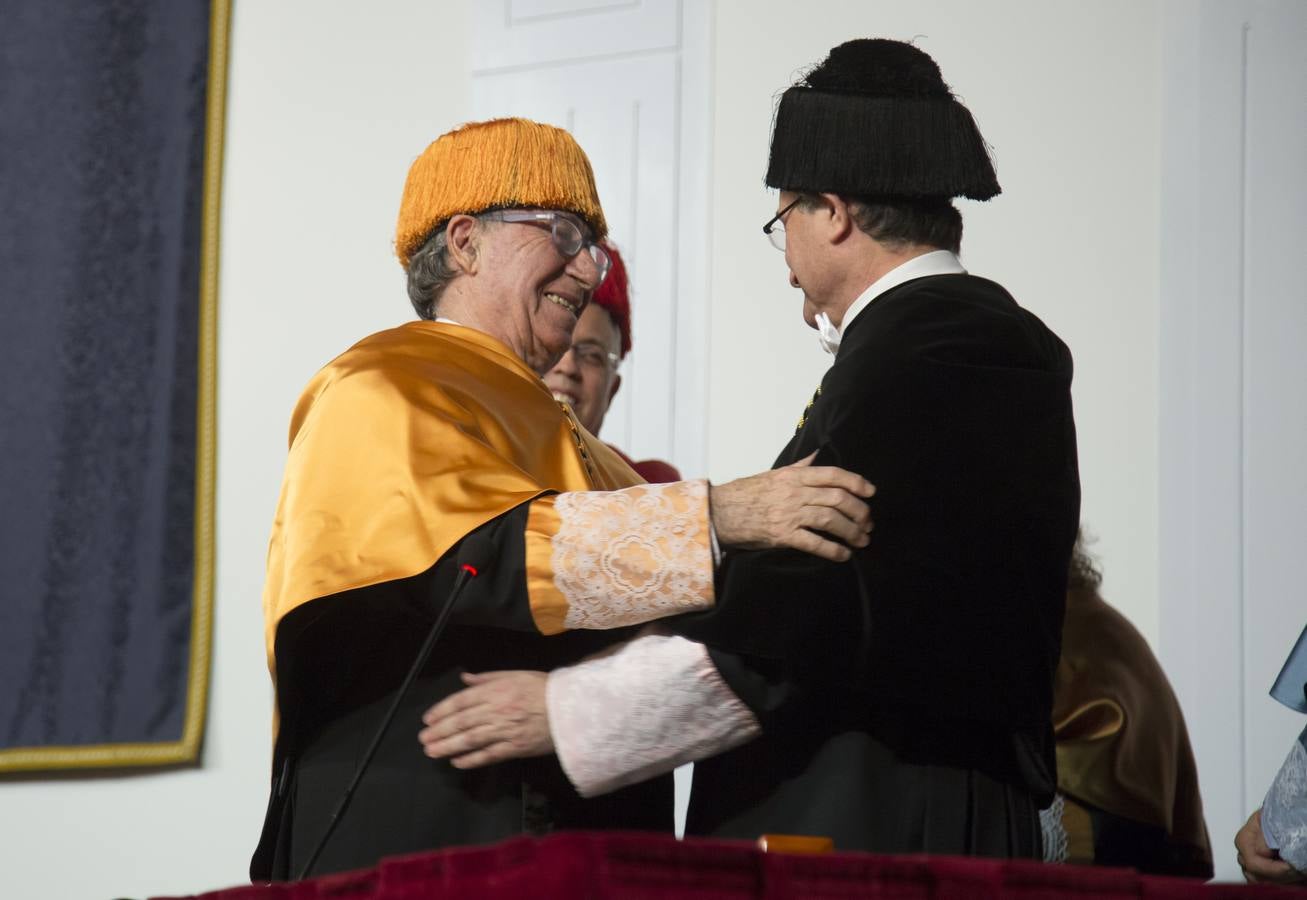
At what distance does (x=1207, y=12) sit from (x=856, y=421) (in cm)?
273

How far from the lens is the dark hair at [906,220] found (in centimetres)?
252

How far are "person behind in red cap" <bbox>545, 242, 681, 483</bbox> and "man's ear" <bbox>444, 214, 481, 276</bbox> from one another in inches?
54.6

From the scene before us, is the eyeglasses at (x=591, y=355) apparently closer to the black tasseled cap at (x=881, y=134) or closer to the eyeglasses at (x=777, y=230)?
the eyeglasses at (x=777, y=230)

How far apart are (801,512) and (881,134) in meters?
0.70

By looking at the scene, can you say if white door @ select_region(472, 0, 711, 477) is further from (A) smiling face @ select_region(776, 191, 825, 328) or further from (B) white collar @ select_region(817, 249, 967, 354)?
(B) white collar @ select_region(817, 249, 967, 354)

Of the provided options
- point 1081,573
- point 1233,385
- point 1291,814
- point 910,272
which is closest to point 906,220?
point 910,272

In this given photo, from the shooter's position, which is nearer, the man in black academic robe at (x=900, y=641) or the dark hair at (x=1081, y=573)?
the man in black academic robe at (x=900, y=641)

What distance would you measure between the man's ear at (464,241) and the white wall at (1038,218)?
1819mm

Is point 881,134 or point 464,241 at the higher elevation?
point 881,134

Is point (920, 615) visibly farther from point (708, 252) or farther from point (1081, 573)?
point (708, 252)

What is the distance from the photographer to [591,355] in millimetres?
4348

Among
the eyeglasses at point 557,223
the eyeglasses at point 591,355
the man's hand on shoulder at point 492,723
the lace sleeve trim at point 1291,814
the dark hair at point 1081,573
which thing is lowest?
the lace sleeve trim at point 1291,814

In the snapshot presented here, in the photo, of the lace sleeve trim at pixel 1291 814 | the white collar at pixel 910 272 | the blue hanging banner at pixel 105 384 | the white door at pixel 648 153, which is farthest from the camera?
the blue hanging banner at pixel 105 384

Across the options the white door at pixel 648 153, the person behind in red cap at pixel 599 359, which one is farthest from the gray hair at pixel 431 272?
the white door at pixel 648 153
